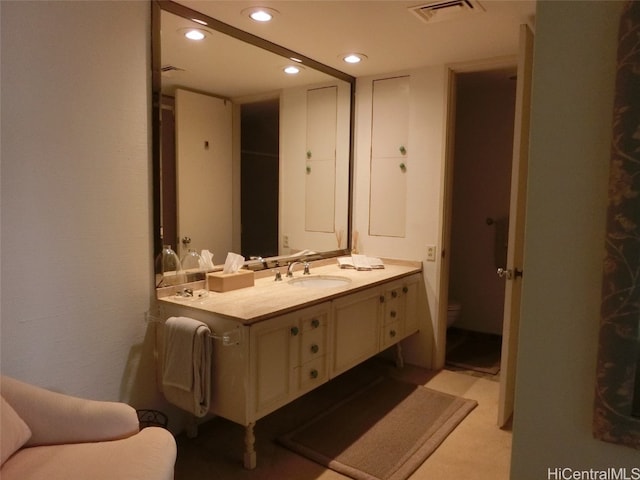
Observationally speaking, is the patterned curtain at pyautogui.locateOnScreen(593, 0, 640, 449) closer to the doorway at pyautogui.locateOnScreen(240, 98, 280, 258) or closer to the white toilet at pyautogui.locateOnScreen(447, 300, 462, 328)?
the doorway at pyautogui.locateOnScreen(240, 98, 280, 258)

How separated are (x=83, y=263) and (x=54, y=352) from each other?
374 mm

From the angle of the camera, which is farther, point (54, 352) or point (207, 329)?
point (207, 329)

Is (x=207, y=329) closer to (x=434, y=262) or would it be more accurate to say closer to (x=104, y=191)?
(x=104, y=191)

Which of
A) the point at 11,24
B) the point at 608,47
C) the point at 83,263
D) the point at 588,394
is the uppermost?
the point at 11,24

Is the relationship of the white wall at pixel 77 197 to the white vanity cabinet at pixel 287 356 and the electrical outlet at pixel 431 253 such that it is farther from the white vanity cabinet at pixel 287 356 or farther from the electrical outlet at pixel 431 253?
the electrical outlet at pixel 431 253

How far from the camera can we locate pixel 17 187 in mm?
1700

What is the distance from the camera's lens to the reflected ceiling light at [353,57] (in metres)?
2.95

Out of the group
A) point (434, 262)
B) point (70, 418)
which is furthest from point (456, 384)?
point (70, 418)

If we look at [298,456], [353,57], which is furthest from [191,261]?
[353,57]

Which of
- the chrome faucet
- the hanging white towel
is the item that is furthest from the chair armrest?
the chrome faucet

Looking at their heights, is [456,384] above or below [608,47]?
below

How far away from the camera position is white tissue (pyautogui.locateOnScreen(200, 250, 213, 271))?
8.25 ft

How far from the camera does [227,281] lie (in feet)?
8.02

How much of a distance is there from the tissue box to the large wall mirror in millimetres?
207
